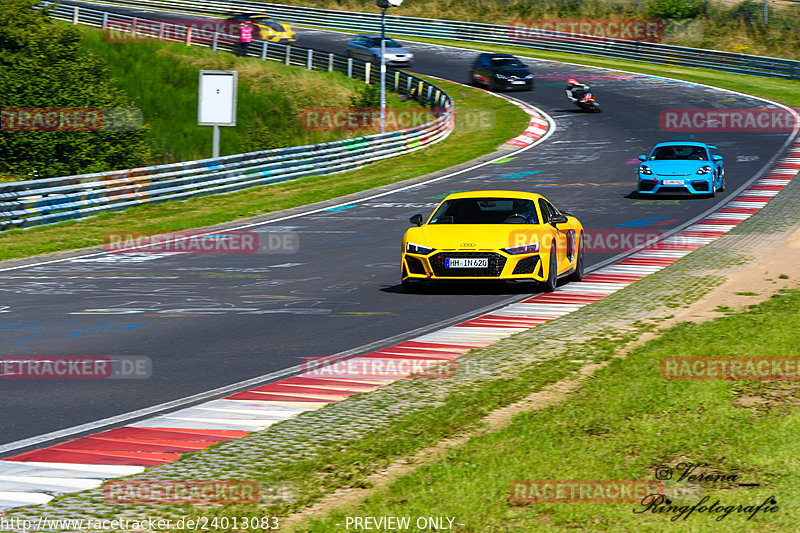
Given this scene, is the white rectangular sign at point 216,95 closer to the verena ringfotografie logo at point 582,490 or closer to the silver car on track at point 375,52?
the silver car on track at point 375,52

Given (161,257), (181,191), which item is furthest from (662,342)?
(181,191)

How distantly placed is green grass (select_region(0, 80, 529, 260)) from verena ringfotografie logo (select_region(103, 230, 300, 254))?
570 mm

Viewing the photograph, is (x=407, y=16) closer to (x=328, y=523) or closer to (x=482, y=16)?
(x=482, y=16)

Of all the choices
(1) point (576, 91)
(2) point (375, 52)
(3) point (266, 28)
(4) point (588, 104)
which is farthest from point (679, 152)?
(3) point (266, 28)

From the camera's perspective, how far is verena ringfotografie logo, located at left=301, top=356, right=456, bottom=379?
9180 millimetres

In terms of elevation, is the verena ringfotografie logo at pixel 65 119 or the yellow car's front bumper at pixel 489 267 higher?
the yellow car's front bumper at pixel 489 267

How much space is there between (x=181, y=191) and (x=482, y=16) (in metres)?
50.3

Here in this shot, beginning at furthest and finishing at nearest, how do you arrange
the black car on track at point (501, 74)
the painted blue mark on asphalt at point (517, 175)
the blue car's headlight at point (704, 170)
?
the black car on track at point (501, 74), the painted blue mark on asphalt at point (517, 175), the blue car's headlight at point (704, 170)

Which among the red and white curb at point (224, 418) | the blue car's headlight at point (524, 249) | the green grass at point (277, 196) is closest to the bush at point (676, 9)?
the green grass at point (277, 196)

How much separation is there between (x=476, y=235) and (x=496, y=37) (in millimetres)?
54815

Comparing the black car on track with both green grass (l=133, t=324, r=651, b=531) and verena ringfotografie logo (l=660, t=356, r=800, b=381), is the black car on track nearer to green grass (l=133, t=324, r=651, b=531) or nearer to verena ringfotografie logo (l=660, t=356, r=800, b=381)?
green grass (l=133, t=324, r=651, b=531)

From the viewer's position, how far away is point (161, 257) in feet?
63.5

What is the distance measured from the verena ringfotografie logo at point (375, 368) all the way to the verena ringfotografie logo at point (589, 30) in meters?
57.2

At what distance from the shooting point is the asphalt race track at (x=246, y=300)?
9.05m
